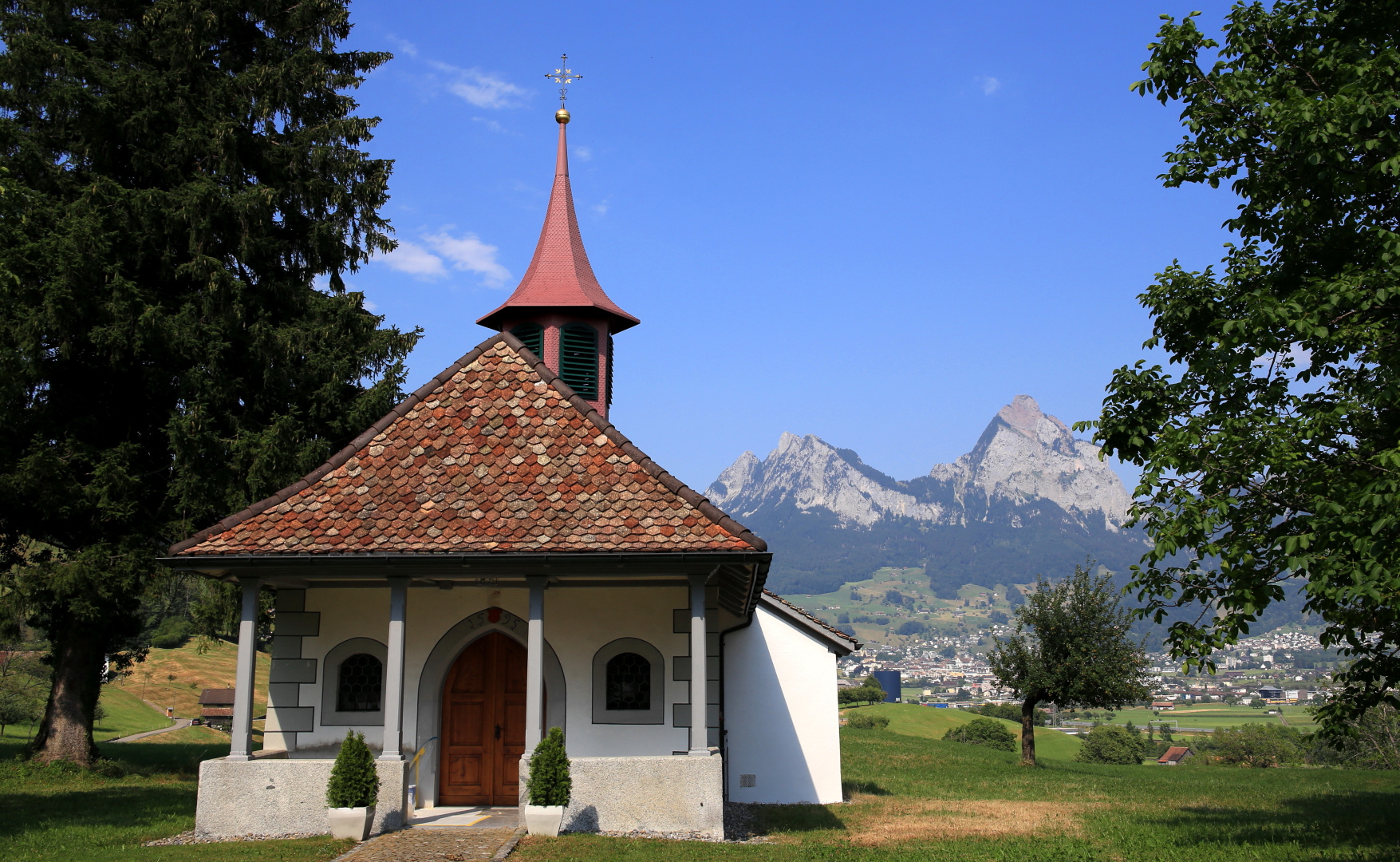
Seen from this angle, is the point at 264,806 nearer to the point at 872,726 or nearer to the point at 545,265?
the point at 545,265

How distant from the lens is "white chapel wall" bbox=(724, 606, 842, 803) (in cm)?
1917

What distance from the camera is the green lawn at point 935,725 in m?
58.9

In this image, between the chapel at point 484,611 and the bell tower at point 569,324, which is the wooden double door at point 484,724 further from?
the bell tower at point 569,324

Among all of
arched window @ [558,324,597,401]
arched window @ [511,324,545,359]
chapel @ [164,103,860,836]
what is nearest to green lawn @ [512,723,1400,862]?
chapel @ [164,103,860,836]

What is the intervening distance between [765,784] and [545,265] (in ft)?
37.4

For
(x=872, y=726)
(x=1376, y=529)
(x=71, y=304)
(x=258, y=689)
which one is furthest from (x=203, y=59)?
(x=872, y=726)

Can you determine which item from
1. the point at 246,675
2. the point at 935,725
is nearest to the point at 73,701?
the point at 246,675

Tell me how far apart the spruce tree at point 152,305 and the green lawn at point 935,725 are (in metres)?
45.1

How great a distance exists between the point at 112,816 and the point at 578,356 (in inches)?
425

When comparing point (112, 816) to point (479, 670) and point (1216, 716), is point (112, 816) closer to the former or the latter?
point (479, 670)

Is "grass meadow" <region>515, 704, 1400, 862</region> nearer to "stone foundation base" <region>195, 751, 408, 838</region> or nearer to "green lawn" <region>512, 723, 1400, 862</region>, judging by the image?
"green lawn" <region>512, 723, 1400, 862</region>

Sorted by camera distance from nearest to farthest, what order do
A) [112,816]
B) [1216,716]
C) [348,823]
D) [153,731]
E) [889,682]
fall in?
[348,823] < [112,816] < [153,731] < [889,682] < [1216,716]

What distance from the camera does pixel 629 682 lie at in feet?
46.4

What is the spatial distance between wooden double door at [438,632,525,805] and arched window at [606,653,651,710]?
134 centimetres
